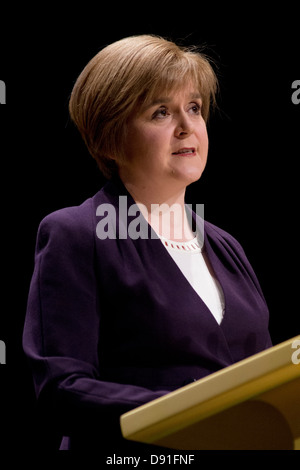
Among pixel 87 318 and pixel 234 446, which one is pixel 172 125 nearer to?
pixel 87 318

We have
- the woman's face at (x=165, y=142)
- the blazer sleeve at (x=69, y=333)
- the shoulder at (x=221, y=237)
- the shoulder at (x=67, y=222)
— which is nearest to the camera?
the blazer sleeve at (x=69, y=333)

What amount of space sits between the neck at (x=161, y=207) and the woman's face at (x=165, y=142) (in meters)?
0.02

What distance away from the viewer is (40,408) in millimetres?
1401

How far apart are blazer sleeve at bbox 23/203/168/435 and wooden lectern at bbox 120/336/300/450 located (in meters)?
0.20

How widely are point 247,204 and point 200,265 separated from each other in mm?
705

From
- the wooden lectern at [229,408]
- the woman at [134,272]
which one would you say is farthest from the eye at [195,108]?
the wooden lectern at [229,408]

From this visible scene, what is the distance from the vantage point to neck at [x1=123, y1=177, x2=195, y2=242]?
5.34 ft

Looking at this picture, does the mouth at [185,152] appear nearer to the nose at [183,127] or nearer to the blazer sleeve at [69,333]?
the nose at [183,127]

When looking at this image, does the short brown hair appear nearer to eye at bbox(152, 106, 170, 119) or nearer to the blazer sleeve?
eye at bbox(152, 106, 170, 119)

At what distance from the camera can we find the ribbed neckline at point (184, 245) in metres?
1.61

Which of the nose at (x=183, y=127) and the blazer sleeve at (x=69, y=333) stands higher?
the nose at (x=183, y=127)

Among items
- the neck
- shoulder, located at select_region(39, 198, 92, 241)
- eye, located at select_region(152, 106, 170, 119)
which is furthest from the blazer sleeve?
eye, located at select_region(152, 106, 170, 119)

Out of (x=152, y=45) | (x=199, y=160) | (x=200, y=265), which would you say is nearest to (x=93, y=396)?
(x=200, y=265)

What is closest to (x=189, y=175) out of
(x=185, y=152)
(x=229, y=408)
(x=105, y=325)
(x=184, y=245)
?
(x=185, y=152)
